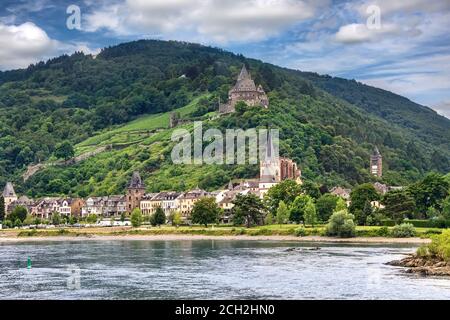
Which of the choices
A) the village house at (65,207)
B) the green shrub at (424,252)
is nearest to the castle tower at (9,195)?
the village house at (65,207)

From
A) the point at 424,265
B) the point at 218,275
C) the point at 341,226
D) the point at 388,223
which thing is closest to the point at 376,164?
the point at 388,223

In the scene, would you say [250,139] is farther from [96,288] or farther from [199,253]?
[96,288]

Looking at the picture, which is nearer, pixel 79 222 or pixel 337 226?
pixel 337 226

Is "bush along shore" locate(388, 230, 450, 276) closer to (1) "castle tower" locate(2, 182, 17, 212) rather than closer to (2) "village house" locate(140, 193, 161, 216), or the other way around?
(2) "village house" locate(140, 193, 161, 216)

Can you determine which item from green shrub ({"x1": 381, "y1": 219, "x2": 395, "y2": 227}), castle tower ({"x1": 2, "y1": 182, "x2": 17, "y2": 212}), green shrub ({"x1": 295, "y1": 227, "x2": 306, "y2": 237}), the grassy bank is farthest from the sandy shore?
castle tower ({"x1": 2, "y1": 182, "x2": 17, "y2": 212})

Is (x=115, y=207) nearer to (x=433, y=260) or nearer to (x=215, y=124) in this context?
(x=215, y=124)
